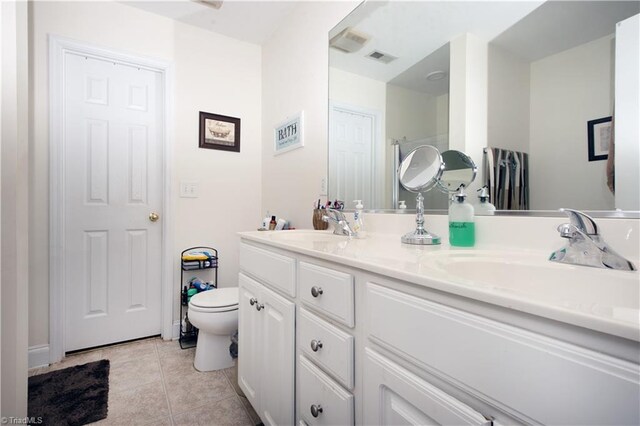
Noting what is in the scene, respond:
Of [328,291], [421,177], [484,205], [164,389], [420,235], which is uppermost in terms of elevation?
[421,177]

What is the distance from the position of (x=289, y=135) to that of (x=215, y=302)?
47.6 inches

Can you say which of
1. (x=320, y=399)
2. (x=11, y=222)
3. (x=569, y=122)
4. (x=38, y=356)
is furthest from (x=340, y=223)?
(x=38, y=356)

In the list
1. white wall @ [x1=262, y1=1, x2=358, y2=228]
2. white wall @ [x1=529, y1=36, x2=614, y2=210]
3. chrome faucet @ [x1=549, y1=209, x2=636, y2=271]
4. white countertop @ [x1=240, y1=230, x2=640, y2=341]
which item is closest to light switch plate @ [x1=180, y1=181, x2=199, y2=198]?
white wall @ [x1=262, y1=1, x2=358, y2=228]

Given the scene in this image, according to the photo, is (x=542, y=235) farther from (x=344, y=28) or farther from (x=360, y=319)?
(x=344, y=28)

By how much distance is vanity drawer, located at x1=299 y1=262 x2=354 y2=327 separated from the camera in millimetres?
753

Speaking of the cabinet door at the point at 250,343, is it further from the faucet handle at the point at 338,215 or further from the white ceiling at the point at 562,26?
the white ceiling at the point at 562,26

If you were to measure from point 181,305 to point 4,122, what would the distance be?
1.66 m

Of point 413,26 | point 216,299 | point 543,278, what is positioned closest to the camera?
point 543,278

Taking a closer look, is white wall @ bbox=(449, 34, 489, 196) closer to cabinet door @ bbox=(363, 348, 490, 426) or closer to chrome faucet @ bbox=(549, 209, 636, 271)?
chrome faucet @ bbox=(549, 209, 636, 271)

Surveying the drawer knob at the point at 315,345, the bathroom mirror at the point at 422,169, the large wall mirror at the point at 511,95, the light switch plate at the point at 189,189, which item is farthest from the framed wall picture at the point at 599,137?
the light switch plate at the point at 189,189

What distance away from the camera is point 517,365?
0.42 metres

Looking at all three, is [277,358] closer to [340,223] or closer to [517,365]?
[340,223]

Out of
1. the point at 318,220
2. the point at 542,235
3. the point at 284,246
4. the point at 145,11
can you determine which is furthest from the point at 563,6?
the point at 145,11

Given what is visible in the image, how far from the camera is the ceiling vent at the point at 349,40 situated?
156 centimetres
